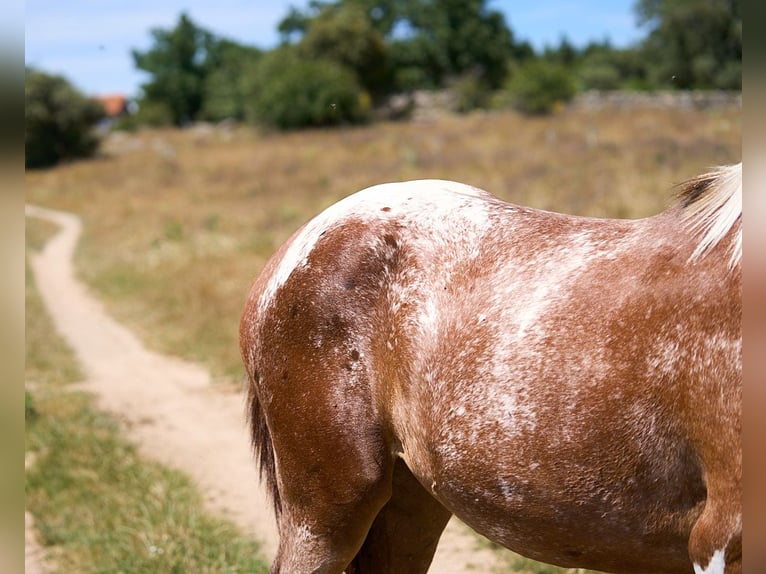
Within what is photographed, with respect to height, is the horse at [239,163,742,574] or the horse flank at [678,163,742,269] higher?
the horse flank at [678,163,742,269]

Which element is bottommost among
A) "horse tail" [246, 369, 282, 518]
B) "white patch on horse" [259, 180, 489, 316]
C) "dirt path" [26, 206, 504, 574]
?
"dirt path" [26, 206, 504, 574]

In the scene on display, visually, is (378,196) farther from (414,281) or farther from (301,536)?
(301,536)

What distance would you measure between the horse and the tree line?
17.6 meters

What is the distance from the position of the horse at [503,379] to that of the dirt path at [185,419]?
0.67 m

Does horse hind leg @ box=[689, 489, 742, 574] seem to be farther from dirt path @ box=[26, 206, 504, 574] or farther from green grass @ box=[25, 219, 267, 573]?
green grass @ box=[25, 219, 267, 573]

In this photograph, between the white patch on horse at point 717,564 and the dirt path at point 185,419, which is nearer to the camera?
the white patch on horse at point 717,564

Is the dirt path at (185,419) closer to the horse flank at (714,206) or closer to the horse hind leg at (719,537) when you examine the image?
the horse hind leg at (719,537)

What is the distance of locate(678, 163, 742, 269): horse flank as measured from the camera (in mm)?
1722

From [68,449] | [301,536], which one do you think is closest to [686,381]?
[301,536]

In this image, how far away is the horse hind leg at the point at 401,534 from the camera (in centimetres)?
262

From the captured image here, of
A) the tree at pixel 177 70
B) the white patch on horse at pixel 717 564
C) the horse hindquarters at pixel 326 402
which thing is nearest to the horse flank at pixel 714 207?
the white patch on horse at pixel 717 564

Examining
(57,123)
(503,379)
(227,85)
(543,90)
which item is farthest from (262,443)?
(227,85)

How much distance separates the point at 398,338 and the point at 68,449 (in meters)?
4.25

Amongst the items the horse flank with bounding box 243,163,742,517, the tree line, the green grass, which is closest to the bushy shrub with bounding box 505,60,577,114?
the tree line
